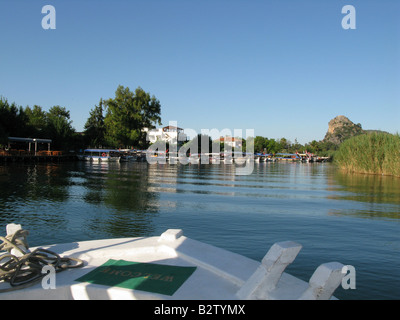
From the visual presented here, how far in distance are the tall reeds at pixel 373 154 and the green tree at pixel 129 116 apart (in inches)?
1874

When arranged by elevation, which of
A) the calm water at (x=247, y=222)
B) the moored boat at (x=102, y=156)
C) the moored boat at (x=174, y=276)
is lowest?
the calm water at (x=247, y=222)

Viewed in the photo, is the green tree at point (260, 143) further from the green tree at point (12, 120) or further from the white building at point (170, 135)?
the green tree at point (12, 120)

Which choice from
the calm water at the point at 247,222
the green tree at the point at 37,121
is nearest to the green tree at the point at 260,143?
the green tree at the point at 37,121

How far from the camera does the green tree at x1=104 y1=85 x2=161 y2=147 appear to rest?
76.4 meters

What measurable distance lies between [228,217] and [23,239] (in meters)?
8.89

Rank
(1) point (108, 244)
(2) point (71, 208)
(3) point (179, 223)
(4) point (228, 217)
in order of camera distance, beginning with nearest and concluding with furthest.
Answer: (1) point (108, 244), (3) point (179, 223), (4) point (228, 217), (2) point (71, 208)

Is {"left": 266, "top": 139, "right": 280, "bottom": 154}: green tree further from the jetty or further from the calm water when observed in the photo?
the calm water

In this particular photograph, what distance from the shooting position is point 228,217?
12.3 metres

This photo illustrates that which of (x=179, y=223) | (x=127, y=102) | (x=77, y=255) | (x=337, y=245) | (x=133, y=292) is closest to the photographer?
(x=133, y=292)

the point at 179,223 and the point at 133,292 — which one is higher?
the point at 133,292

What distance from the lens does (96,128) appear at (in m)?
82.0

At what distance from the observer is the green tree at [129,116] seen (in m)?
76.4

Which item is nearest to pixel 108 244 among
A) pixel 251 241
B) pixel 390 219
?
pixel 251 241
